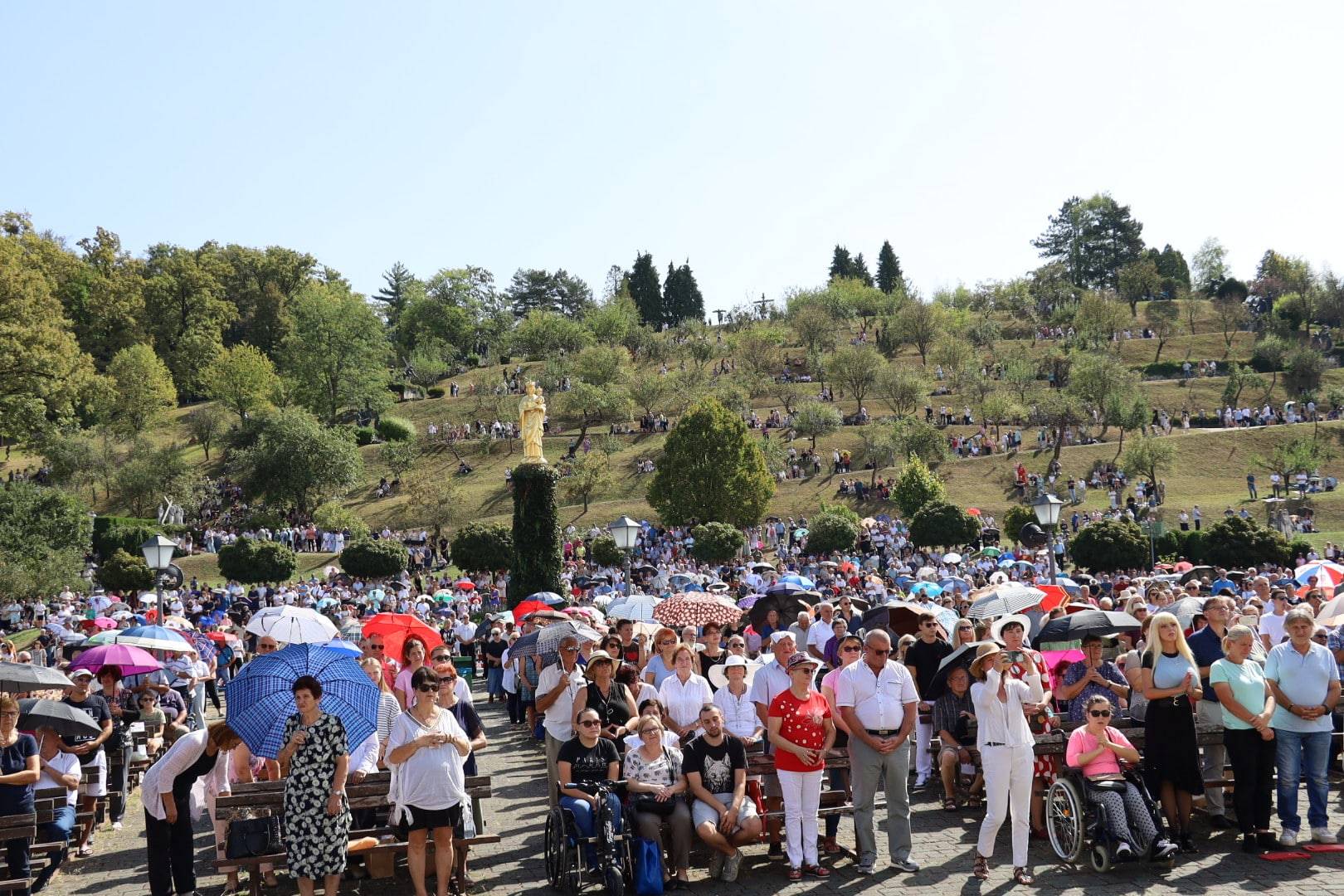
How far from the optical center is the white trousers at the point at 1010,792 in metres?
8.21

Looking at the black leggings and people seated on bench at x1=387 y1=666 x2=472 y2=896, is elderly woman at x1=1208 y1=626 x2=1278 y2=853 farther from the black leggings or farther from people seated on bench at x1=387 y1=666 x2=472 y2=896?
people seated on bench at x1=387 y1=666 x2=472 y2=896

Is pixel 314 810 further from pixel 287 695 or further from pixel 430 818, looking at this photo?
pixel 287 695

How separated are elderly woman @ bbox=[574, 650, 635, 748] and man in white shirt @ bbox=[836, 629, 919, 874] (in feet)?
5.50

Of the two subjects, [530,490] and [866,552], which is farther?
[866,552]

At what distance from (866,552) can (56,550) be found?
2380 centimetres

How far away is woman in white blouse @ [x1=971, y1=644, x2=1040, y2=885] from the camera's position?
→ 8.30m

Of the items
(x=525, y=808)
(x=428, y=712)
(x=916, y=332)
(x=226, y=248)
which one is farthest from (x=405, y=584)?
(x=226, y=248)

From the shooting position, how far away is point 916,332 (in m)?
83.0

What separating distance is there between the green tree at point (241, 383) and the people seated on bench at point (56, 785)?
209ft

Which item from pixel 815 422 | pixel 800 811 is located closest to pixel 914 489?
pixel 815 422

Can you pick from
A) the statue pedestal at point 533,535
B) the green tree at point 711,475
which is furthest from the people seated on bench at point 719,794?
the green tree at point 711,475

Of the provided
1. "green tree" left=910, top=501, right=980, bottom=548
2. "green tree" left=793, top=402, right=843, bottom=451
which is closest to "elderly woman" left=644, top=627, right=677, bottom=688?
"green tree" left=910, top=501, right=980, bottom=548

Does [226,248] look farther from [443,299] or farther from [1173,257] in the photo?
[1173,257]

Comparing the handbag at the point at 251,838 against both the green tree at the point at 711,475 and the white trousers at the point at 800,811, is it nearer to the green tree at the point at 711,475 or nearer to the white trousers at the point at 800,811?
the white trousers at the point at 800,811
